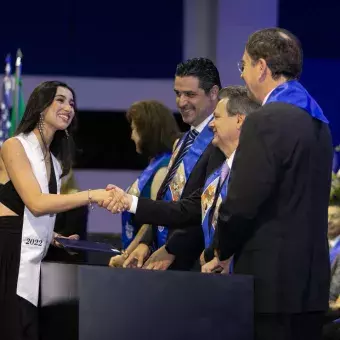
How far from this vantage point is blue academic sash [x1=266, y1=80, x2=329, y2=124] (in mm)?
2494

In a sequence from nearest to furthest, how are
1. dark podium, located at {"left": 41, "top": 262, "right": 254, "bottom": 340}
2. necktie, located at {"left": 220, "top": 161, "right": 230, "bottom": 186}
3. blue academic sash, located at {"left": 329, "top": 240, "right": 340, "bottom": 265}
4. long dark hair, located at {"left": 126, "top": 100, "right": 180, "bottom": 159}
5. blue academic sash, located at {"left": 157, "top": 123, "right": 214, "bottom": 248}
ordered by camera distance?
1. dark podium, located at {"left": 41, "top": 262, "right": 254, "bottom": 340}
2. necktie, located at {"left": 220, "top": 161, "right": 230, "bottom": 186}
3. blue academic sash, located at {"left": 157, "top": 123, "right": 214, "bottom": 248}
4. blue academic sash, located at {"left": 329, "top": 240, "right": 340, "bottom": 265}
5. long dark hair, located at {"left": 126, "top": 100, "right": 180, "bottom": 159}

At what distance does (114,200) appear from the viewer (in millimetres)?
3342

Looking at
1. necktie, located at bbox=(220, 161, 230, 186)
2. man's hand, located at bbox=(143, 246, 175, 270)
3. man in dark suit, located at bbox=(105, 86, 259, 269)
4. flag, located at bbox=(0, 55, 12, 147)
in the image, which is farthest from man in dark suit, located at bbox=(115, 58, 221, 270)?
flag, located at bbox=(0, 55, 12, 147)

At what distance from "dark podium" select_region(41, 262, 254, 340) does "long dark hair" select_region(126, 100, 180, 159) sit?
1793 mm

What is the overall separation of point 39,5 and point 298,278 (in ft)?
21.1

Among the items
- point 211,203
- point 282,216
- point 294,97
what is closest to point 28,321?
point 211,203

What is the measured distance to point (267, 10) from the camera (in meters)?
8.04

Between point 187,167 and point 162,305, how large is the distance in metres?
0.96

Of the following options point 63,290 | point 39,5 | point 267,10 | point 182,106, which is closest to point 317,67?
point 267,10

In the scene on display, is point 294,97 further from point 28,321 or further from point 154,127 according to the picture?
point 154,127

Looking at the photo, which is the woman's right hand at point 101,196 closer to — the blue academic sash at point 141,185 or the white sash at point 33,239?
the white sash at point 33,239

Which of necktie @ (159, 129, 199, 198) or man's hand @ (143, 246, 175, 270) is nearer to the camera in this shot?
man's hand @ (143, 246, 175, 270)

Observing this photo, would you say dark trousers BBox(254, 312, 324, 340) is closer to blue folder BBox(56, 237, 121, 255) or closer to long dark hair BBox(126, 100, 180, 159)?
blue folder BBox(56, 237, 121, 255)

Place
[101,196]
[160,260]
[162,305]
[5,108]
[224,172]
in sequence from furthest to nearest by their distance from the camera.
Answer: [5,108], [101,196], [160,260], [224,172], [162,305]
